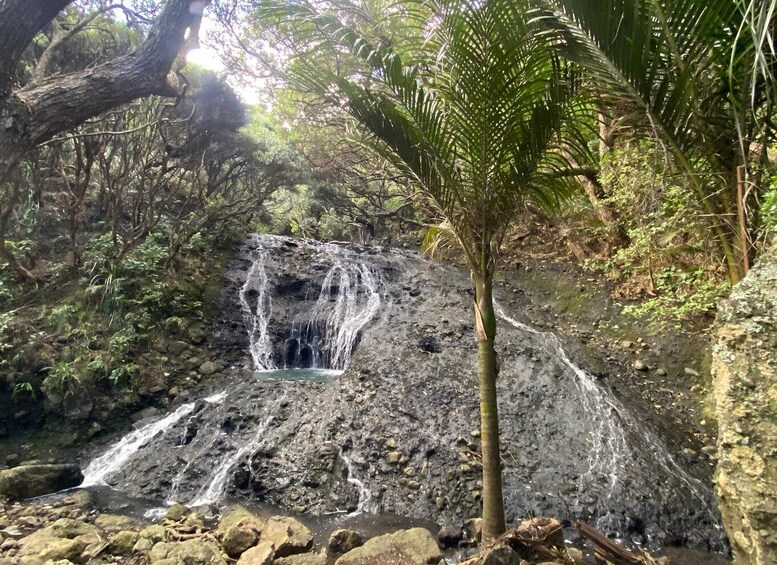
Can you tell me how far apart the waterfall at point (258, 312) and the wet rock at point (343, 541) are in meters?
4.67

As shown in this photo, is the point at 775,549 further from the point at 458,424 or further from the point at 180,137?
the point at 180,137

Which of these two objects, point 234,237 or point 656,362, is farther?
point 234,237

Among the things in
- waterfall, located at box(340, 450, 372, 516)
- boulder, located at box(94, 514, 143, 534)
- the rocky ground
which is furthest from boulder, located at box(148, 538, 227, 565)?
waterfall, located at box(340, 450, 372, 516)

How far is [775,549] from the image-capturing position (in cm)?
203

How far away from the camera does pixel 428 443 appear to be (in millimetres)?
5121

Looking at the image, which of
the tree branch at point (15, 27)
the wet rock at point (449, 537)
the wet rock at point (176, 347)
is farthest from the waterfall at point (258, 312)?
the tree branch at point (15, 27)

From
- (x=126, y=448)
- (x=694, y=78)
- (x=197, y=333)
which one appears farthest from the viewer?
(x=197, y=333)

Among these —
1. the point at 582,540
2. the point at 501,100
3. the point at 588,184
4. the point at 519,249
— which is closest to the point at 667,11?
the point at 501,100

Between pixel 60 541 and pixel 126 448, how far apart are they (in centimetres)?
236

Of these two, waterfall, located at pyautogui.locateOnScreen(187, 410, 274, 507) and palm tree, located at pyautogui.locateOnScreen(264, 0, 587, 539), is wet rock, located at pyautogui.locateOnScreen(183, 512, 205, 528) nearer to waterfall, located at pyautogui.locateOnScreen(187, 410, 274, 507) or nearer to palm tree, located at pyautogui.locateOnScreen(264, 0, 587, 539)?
waterfall, located at pyautogui.locateOnScreen(187, 410, 274, 507)

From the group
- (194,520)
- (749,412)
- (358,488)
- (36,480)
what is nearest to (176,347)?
(36,480)

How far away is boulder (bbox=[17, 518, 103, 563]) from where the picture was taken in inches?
129

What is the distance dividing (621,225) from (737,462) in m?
6.81

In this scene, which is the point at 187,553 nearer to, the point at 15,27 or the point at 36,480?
the point at 36,480
